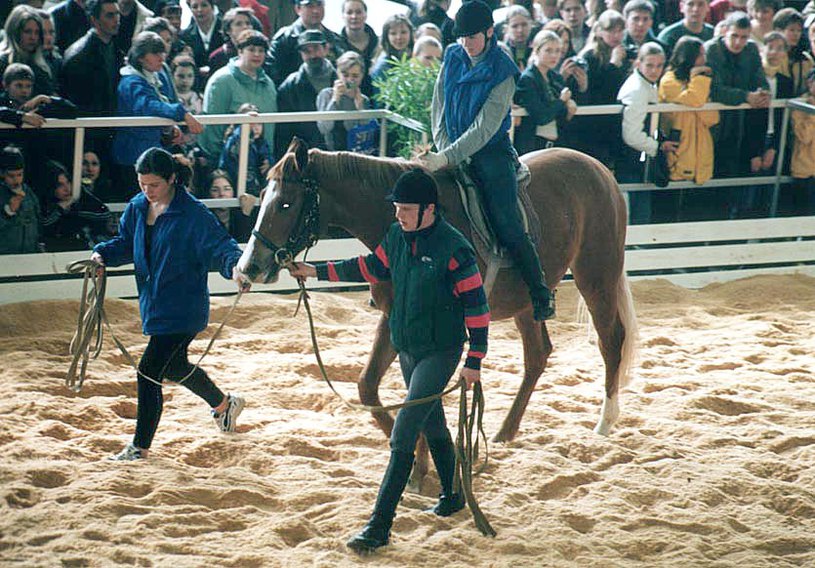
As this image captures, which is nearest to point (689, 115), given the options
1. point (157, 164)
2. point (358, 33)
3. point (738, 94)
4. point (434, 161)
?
point (738, 94)

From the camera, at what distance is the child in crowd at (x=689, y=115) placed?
10.9 meters

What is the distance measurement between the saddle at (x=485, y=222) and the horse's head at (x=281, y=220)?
0.97 m

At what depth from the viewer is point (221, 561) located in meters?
5.38

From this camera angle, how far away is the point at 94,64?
8.96 meters

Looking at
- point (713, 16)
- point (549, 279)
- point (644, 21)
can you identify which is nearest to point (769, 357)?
point (549, 279)

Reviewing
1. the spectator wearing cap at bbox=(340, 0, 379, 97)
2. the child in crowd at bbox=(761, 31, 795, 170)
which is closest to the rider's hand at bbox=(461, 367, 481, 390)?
the spectator wearing cap at bbox=(340, 0, 379, 97)

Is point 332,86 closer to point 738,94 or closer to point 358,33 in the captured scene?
point 358,33

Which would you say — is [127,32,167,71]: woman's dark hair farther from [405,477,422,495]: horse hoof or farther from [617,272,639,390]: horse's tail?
[405,477,422,495]: horse hoof

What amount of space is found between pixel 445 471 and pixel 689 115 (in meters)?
6.02

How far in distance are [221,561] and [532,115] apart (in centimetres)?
587

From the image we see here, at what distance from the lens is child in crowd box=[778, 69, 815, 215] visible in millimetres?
11508

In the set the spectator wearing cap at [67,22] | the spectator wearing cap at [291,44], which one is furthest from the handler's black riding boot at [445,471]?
the spectator wearing cap at [291,44]

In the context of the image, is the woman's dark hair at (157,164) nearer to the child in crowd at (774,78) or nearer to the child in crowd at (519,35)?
the child in crowd at (519,35)

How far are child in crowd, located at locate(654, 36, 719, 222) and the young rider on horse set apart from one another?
4.44 m
